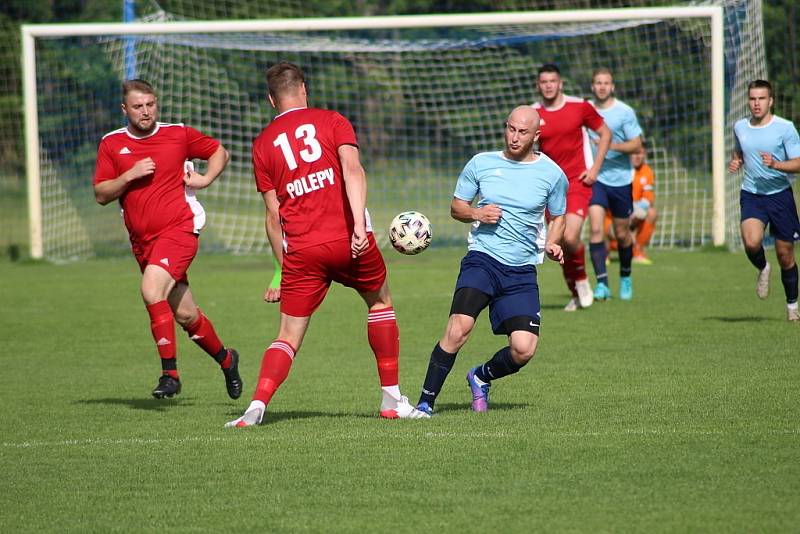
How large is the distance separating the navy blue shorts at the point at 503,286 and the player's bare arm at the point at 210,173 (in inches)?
81.0

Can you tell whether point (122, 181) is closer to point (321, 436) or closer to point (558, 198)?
point (321, 436)

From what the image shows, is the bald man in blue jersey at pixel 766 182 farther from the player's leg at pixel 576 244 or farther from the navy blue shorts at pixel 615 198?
the navy blue shorts at pixel 615 198

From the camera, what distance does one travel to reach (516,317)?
7852 millimetres

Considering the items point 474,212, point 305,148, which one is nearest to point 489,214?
point 474,212

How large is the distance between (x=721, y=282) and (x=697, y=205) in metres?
5.86

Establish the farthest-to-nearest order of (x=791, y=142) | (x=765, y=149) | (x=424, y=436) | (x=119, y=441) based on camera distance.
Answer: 1. (x=765, y=149)
2. (x=791, y=142)
3. (x=119, y=441)
4. (x=424, y=436)

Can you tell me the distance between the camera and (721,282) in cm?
1592

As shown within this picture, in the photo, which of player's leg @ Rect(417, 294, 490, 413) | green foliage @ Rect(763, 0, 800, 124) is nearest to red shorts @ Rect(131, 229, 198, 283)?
player's leg @ Rect(417, 294, 490, 413)

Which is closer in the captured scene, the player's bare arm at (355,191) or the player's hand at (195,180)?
the player's bare arm at (355,191)

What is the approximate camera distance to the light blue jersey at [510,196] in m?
7.92

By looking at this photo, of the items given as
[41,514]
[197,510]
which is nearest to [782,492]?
[197,510]

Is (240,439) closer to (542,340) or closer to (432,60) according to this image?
(542,340)

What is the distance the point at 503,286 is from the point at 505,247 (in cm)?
24

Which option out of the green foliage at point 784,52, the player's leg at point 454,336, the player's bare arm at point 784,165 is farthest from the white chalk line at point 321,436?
the green foliage at point 784,52
